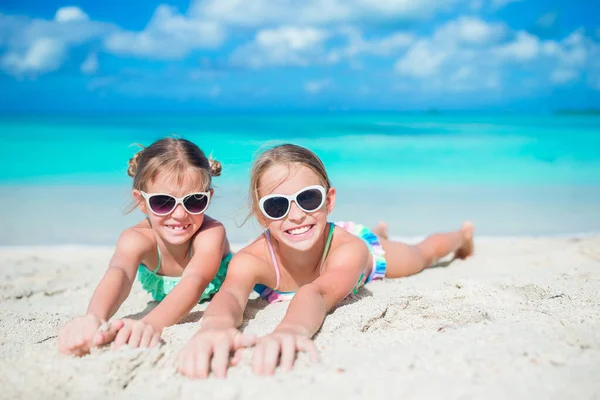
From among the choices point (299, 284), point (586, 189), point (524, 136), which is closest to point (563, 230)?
point (586, 189)

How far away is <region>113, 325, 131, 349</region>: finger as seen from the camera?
2.33 meters

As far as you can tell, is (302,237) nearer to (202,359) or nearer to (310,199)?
(310,199)

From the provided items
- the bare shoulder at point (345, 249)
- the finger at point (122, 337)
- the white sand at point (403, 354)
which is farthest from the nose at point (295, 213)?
the finger at point (122, 337)

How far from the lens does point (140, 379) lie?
2080mm

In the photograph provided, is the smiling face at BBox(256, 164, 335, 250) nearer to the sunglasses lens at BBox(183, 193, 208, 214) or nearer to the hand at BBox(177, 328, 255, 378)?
the sunglasses lens at BBox(183, 193, 208, 214)

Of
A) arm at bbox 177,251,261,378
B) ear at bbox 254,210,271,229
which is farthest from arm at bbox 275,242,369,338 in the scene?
ear at bbox 254,210,271,229

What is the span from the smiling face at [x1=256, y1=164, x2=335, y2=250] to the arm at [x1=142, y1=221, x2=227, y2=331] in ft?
1.45

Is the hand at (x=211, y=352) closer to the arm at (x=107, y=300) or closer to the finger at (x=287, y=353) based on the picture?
the finger at (x=287, y=353)

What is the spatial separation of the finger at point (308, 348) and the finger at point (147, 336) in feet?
2.20

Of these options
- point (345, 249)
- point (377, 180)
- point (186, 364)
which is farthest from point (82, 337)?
point (377, 180)

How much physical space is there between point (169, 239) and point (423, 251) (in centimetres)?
222

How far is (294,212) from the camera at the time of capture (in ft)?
9.91

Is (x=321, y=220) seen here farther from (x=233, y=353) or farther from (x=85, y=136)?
(x=85, y=136)

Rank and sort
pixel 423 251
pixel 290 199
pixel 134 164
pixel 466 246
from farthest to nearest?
pixel 466 246, pixel 423 251, pixel 134 164, pixel 290 199
